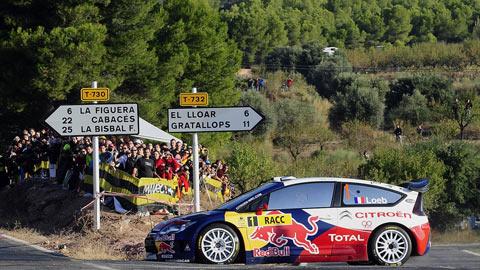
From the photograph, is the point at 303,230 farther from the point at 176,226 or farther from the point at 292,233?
the point at 176,226

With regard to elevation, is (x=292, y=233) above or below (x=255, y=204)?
below

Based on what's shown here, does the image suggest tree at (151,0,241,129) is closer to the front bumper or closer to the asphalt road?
the asphalt road

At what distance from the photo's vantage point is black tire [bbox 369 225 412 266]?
547 inches

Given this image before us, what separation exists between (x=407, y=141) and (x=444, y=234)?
2599cm

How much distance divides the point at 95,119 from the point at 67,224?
4127 mm

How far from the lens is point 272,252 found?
1392cm

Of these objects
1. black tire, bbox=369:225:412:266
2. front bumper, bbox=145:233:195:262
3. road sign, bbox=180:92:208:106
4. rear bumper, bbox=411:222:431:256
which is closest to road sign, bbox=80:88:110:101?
road sign, bbox=180:92:208:106

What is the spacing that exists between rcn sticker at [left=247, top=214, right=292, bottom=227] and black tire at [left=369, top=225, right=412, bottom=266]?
1.33 meters

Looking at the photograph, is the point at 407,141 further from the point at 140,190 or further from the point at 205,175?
the point at 140,190

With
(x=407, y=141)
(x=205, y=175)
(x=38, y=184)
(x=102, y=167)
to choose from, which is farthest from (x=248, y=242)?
(x=407, y=141)

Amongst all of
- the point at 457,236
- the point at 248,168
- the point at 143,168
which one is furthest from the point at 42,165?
the point at 248,168

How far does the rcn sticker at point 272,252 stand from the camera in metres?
13.9

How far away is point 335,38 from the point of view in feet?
395

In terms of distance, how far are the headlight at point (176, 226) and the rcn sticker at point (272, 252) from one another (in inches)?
Result: 41.8
